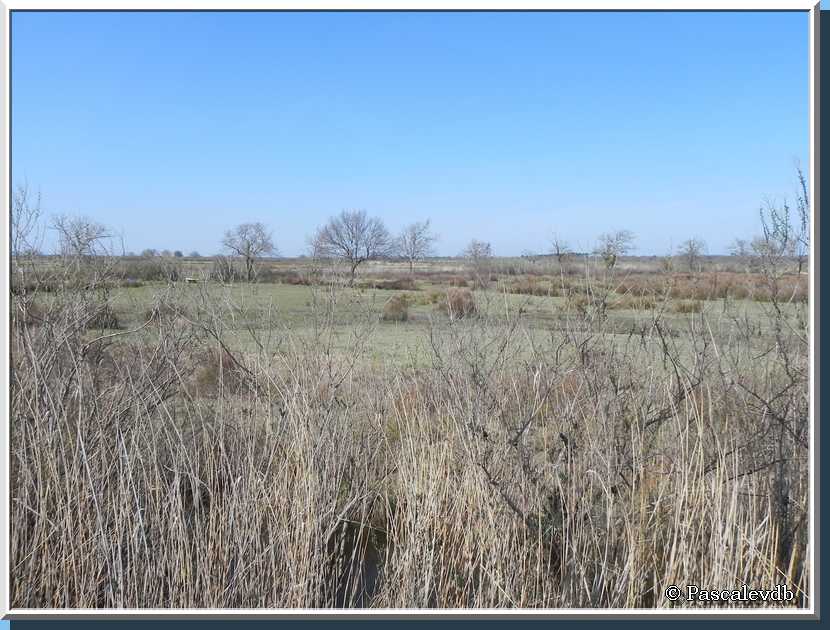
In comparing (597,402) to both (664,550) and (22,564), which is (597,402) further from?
(22,564)

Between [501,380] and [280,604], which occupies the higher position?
[501,380]

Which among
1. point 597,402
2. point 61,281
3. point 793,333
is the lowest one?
point 597,402

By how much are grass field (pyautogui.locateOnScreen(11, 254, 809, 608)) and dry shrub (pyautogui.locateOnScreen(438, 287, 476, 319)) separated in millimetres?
81

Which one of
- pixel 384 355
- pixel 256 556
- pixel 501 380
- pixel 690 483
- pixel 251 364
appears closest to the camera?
pixel 256 556

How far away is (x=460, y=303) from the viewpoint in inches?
156

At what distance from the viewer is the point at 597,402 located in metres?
2.82

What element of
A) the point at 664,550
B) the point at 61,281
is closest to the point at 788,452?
the point at 664,550

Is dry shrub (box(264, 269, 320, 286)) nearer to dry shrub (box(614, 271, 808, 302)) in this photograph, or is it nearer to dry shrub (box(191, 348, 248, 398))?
dry shrub (box(191, 348, 248, 398))

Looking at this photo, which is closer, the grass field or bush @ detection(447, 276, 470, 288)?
the grass field

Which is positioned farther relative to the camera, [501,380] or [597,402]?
[501,380]

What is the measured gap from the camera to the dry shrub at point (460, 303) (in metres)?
3.71

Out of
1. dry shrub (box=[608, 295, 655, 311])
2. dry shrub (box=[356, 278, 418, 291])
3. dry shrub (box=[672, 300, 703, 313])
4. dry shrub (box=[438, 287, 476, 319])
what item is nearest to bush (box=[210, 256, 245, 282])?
dry shrub (box=[356, 278, 418, 291])

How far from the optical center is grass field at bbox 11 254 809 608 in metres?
2.36

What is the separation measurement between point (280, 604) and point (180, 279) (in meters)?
1.94
